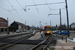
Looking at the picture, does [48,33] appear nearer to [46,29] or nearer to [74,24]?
[46,29]

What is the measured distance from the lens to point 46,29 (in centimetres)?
3322

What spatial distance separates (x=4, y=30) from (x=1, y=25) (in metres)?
5.65

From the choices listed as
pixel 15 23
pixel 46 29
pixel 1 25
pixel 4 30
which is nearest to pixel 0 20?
pixel 1 25

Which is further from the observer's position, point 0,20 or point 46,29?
point 0,20

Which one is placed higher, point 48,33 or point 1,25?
point 1,25

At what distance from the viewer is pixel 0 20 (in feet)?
169

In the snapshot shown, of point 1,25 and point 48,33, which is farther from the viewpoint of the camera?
point 1,25

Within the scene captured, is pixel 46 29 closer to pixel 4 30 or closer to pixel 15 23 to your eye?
pixel 4 30

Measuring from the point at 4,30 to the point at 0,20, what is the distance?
8936mm

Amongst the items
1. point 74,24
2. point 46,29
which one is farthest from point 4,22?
point 74,24

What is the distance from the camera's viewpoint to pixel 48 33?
33.3 meters

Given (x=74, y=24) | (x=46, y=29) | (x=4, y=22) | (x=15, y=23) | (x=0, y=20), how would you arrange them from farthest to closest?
(x=74, y=24)
(x=15, y=23)
(x=4, y=22)
(x=0, y=20)
(x=46, y=29)

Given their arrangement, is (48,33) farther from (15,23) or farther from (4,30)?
(15,23)

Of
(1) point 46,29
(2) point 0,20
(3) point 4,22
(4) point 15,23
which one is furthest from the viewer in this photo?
(4) point 15,23
